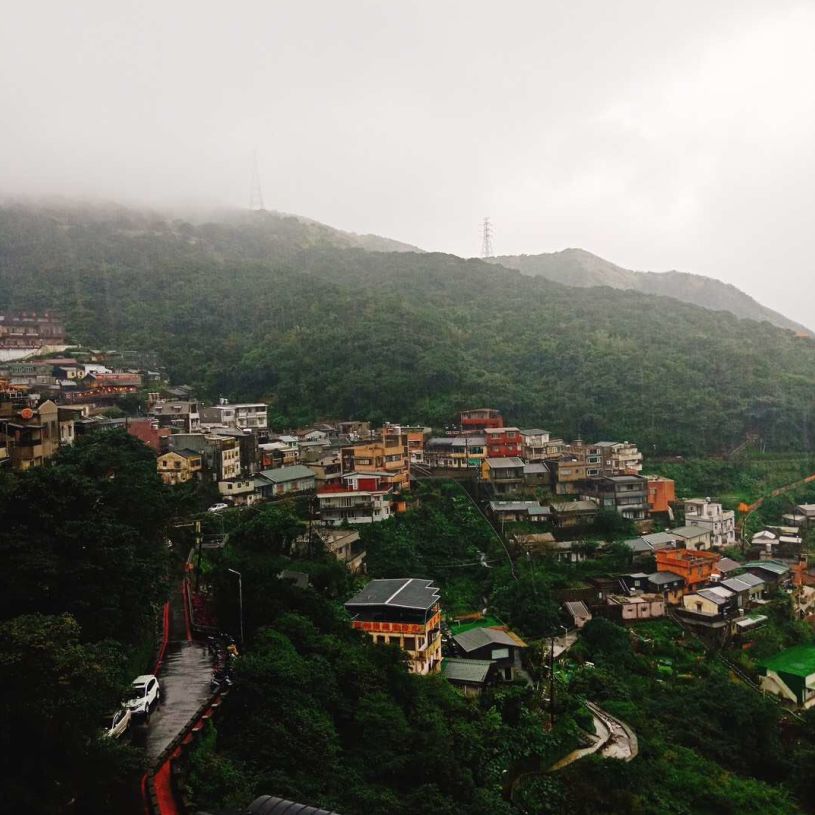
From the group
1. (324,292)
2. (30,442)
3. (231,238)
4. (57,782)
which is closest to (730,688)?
(57,782)

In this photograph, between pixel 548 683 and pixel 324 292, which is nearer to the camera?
pixel 548 683

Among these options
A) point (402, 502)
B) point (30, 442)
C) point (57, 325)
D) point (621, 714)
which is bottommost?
point (621, 714)

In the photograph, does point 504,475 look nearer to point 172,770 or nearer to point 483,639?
point 483,639

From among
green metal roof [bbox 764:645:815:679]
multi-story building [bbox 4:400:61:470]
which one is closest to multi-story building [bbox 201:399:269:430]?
multi-story building [bbox 4:400:61:470]

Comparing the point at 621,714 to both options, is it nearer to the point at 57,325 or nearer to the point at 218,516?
the point at 218,516

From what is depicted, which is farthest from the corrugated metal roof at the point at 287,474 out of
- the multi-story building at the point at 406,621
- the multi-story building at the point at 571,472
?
the multi-story building at the point at 571,472

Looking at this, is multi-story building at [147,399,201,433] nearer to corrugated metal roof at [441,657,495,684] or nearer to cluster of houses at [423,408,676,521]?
cluster of houses at [423,408,676,521]
